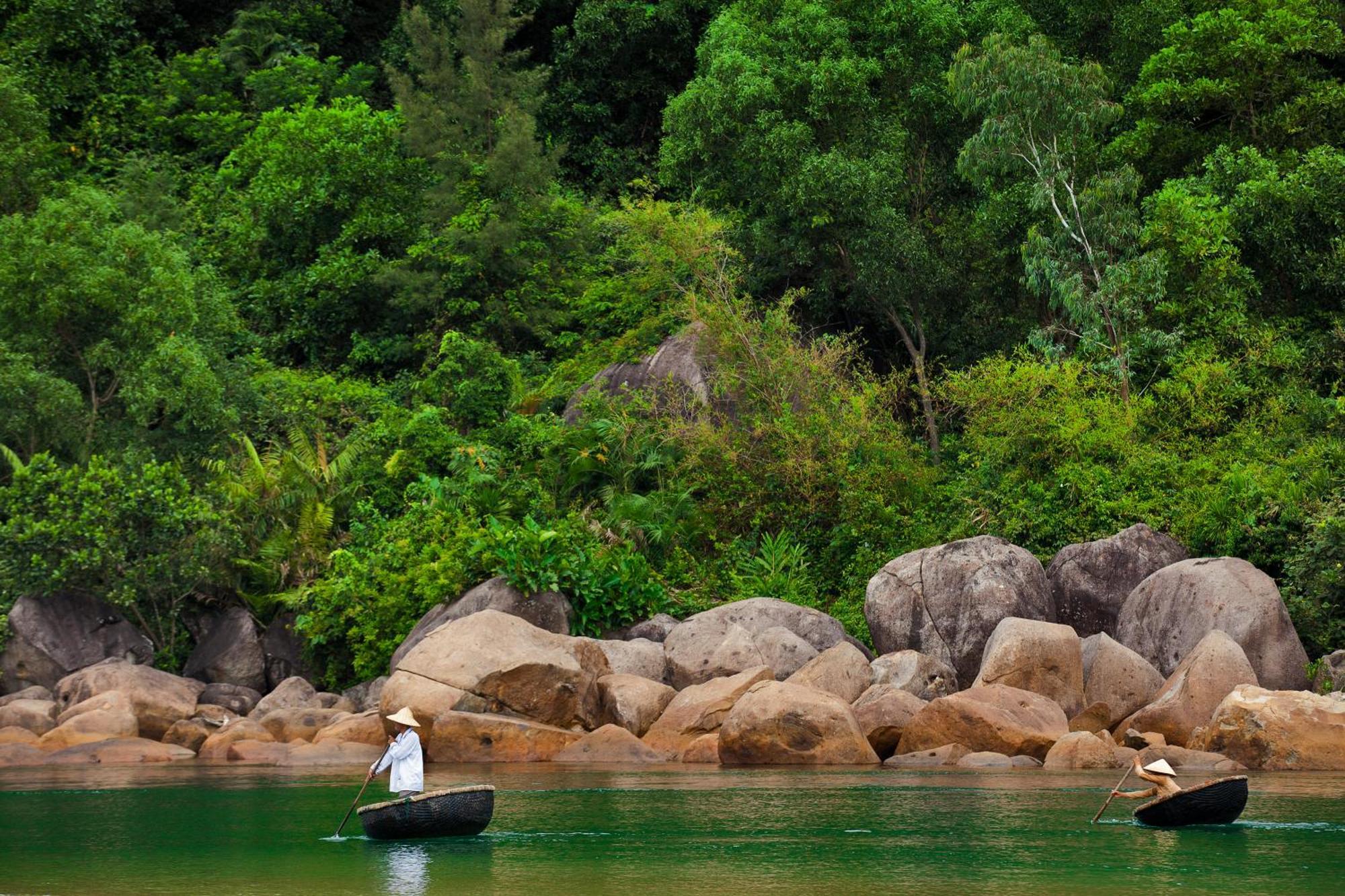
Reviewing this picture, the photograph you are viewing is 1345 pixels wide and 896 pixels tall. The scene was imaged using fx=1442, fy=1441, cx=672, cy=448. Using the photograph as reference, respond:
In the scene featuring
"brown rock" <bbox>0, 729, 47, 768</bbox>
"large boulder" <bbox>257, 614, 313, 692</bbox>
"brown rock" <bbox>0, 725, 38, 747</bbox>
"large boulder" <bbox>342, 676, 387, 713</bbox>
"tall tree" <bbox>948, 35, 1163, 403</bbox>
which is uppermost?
"tall tree" <bbox>948, 35, 1163, 403</bbox>

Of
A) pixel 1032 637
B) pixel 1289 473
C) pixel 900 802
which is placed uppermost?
pixel 1289 473

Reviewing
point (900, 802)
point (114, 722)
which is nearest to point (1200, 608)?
point (900, 802)

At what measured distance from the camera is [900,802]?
17.0m

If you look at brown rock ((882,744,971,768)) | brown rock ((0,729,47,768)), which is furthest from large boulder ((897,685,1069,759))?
brown rock ((0,729,47,768))

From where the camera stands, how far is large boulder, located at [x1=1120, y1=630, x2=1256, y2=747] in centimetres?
2078

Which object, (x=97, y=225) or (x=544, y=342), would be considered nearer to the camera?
(x=97, y=225)

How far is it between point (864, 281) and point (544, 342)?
31.1ft

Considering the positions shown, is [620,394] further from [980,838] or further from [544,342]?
[980,838]

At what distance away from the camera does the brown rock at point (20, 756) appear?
78.0 ft

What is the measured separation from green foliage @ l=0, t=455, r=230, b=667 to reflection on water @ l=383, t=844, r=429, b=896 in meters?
14.9

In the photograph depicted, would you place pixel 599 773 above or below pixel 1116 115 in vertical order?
below

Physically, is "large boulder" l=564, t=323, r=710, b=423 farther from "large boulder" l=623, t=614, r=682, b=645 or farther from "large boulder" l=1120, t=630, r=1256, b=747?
"large boulder" l=1120, t=630, r=1256, b=747

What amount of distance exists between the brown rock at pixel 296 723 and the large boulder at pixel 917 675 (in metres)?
9.74

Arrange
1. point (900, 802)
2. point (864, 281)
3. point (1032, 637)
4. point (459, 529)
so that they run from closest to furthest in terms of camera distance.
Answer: point (900, 802), point (1032, 637), point (459, 529), point (864, 281)
